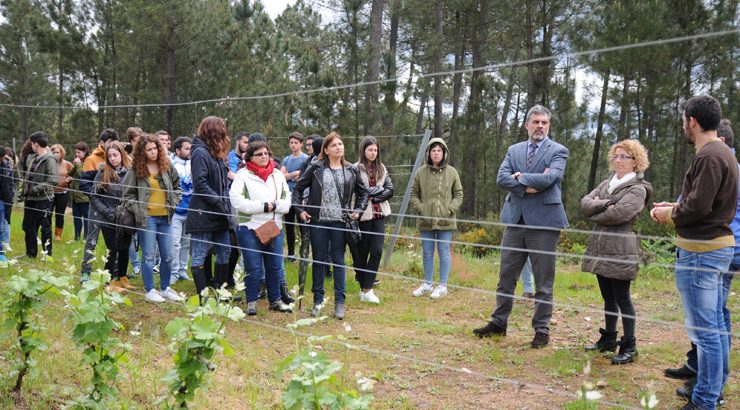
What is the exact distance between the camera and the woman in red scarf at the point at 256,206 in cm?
526

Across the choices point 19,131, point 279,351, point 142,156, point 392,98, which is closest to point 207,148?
point 142,156

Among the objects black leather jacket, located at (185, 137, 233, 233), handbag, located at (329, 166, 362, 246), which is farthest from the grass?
black leather jacket, located at (185, 137, 233, 233)

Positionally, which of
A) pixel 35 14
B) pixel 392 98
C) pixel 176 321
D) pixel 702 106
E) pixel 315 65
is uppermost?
pixel 35 14

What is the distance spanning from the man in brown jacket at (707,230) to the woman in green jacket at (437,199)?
323cm

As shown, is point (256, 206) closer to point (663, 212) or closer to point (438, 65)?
point (663, 212)

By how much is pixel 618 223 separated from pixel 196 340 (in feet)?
9.90

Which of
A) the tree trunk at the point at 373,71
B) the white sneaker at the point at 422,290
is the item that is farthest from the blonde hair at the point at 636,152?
the tree trunk at the point at 373,71

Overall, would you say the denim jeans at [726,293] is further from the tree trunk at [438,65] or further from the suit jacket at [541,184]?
the tree trunk at [438,65]

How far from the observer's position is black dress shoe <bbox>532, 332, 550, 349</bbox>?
472 cm

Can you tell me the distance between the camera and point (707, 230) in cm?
333

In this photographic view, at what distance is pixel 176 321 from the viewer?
261 centimetres

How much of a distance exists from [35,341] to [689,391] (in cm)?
371

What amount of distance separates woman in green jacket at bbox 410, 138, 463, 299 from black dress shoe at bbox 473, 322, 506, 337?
146 centimetres

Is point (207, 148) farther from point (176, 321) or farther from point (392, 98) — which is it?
point (392, 98)
